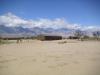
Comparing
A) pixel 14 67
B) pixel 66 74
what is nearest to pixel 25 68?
pixel 14 67

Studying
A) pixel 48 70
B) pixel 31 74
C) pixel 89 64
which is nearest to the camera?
pixel 31 74

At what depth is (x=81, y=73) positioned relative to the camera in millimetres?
6625

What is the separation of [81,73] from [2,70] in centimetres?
269

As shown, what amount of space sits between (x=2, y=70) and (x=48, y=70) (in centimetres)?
159

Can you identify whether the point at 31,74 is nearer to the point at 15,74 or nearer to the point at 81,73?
the point at 15,74

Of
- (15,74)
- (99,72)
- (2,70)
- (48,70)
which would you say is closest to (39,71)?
(48,70)

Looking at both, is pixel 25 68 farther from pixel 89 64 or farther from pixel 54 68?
pixel 89 64

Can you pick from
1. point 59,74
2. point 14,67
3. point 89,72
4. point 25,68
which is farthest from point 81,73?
point 14,67

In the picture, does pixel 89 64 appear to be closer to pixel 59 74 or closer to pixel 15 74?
pixel 59 74

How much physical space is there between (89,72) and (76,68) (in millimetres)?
660

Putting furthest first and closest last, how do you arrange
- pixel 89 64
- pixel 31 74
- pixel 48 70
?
1. pixel 89 64
2. pixel 48 70
3. pixel 31 74

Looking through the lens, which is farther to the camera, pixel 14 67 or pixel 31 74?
pixel 14 67

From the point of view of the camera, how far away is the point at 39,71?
268 inches

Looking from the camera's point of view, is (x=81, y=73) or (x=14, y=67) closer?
(x=81, y=73)
